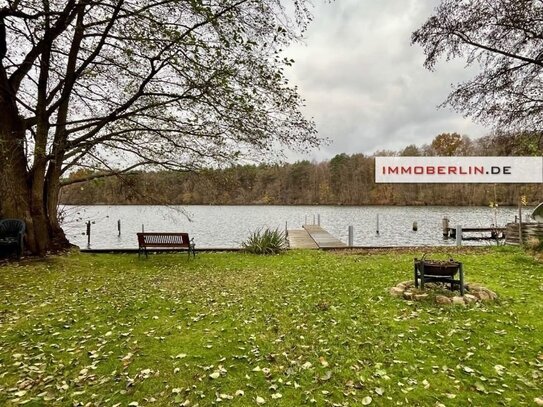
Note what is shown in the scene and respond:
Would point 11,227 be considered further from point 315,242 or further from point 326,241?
point 326,241

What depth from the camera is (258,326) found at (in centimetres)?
511

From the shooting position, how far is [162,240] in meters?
11.7

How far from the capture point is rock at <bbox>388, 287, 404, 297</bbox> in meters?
6.49

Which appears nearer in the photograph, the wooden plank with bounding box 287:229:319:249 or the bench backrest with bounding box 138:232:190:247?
the bench backrest with bounding box 138:232:190:247

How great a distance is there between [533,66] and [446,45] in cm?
223

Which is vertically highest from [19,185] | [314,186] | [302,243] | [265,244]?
[314,186]

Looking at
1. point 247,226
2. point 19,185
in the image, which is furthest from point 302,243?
point 247,226

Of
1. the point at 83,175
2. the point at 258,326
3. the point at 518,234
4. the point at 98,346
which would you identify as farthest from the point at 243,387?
the point at 518,234

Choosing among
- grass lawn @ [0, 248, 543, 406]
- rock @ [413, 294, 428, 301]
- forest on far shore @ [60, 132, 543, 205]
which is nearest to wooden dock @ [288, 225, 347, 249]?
forest on far shore @ [60, 132, 543, 205]

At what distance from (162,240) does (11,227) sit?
4135 millimetres

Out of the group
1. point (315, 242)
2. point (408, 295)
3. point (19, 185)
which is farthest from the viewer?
point (315, 242)

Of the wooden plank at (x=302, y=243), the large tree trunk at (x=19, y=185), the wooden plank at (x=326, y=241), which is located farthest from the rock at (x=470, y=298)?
the wooden plank at (x=302, y=243)

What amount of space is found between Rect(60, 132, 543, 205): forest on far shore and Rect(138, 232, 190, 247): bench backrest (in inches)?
52.3

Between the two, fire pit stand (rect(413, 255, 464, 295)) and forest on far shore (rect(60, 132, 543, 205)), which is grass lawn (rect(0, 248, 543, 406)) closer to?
fire pit stand (rect(413, 255, 464, 295))
